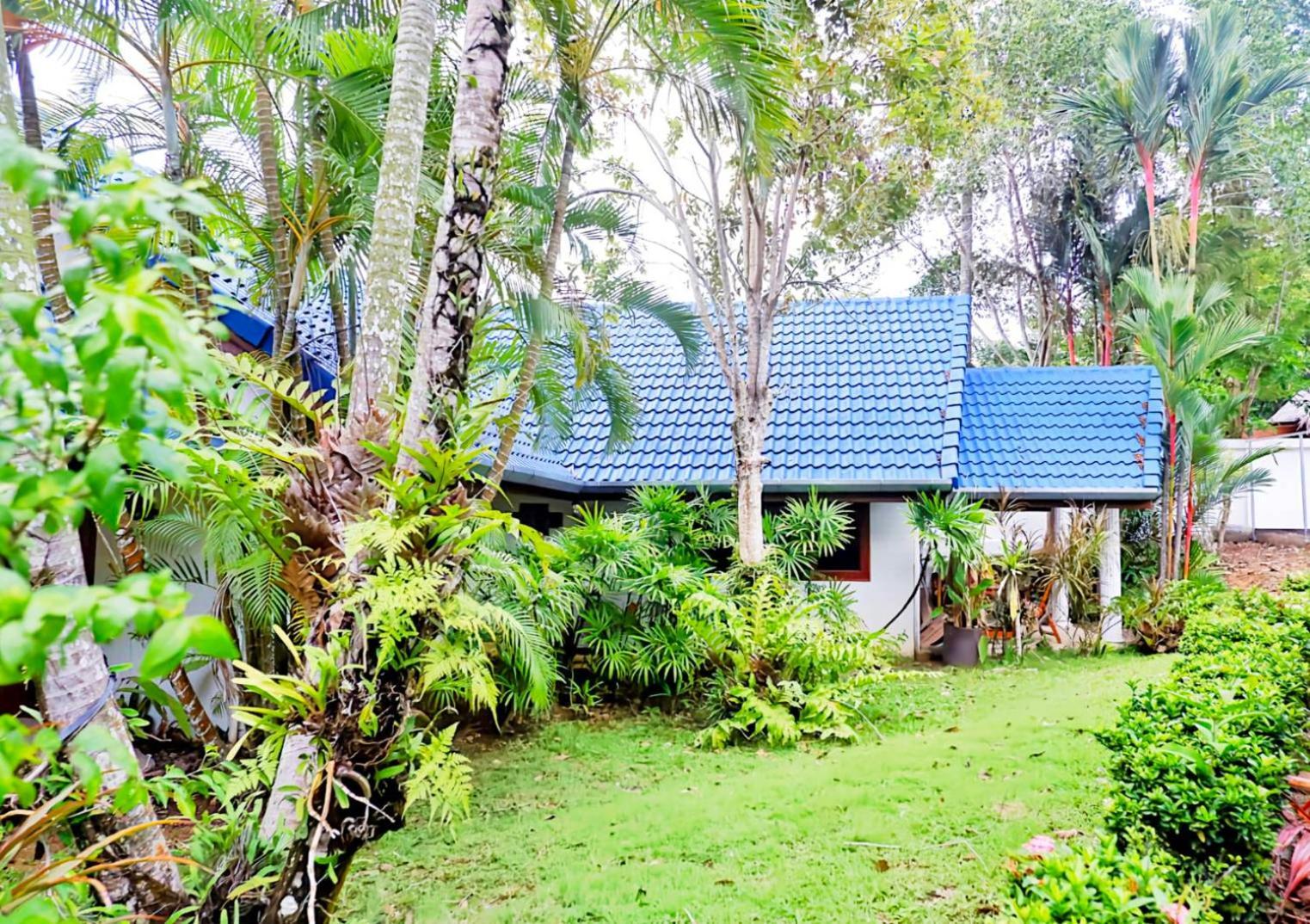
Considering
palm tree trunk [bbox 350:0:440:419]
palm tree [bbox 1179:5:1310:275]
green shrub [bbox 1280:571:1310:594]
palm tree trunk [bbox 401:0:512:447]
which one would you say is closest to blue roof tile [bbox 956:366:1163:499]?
green shrub [bbox 1280:571:1310:594]

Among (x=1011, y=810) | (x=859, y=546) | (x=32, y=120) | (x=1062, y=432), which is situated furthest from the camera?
(x=1062, y=432)

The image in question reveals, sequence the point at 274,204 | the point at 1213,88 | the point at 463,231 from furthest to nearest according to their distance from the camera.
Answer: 1. the point at 1213,88
2. the point at 274,204
3. the point at 463,231

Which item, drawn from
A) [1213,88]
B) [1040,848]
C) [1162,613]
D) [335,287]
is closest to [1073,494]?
[1162,613]

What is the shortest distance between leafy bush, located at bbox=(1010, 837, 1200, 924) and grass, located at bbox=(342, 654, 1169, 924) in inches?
52.3

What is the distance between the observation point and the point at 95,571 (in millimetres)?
6312

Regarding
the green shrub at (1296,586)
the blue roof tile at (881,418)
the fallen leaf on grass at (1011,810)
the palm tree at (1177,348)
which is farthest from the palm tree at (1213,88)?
the fallen leaf on grass at (1011,810)

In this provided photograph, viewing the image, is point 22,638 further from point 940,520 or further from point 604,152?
point 604,152

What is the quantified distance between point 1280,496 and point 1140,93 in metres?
11.8

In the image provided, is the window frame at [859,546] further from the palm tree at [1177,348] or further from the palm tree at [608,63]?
the palm tree at [608,63]

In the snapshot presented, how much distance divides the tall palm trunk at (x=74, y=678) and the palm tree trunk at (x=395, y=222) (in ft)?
3.62

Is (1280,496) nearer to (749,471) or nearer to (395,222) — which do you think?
(749,471)

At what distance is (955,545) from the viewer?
9000 mm

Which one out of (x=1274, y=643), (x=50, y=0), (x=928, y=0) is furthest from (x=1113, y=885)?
(x=928, y=0)

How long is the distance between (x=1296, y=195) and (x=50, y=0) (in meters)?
20.6
